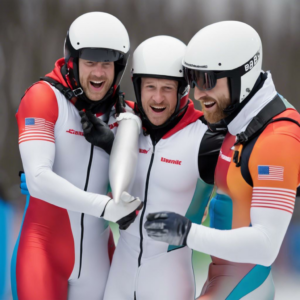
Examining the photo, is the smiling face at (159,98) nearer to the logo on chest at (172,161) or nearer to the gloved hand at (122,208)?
the logo on chest at (172,161)

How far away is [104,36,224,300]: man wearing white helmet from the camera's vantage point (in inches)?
104

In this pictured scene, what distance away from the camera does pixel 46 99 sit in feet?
8.79

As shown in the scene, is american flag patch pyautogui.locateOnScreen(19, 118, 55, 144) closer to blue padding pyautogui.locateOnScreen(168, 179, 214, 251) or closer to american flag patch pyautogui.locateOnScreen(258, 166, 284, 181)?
blue padding pyautogui.locateOnScreen(168, 179, 214, 251)

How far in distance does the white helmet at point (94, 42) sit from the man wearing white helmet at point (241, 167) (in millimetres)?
561

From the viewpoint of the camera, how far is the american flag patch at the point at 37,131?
2.57 meters

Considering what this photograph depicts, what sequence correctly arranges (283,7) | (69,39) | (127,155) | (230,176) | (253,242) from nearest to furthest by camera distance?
1. (253,242)
2. (230,176)
3. (127,155)
4. (69,39)
5. (283,7)

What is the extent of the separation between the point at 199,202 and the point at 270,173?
80cm

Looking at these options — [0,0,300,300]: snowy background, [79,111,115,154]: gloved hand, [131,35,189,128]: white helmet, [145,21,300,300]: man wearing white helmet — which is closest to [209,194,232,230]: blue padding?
[145,21,300,300]: man wearing white helmet

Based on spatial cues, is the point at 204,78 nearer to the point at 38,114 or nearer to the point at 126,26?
the point at 38,114

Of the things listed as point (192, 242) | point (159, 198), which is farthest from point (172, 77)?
point (192, 242)

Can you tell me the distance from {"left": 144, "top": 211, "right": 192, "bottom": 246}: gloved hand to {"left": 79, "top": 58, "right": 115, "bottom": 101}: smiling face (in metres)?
0.97

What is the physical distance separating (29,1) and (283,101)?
606 cm

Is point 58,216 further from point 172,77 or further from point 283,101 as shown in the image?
point 283,101

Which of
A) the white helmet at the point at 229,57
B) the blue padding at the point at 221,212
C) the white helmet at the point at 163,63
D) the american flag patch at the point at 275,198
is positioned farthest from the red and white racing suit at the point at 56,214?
the american flag patch at the point at 275,198
